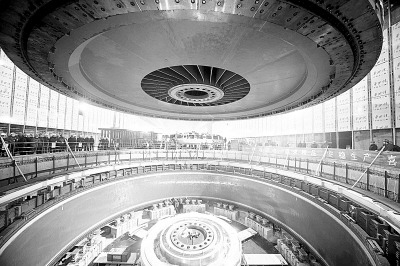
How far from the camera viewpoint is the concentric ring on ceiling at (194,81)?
7863 millimetres

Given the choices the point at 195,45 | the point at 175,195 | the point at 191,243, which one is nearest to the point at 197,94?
the point at 195,45

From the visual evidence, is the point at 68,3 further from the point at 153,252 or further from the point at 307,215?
the point at 307,215

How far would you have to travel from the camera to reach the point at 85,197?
9.53 metres

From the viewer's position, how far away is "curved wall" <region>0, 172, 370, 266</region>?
236 inches

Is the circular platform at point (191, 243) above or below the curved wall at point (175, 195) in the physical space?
below

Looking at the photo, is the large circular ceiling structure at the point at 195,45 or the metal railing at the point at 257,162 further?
the metal railing at the point at 257,162

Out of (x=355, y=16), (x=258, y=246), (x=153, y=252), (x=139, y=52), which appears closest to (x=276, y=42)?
(x=355, y=16)

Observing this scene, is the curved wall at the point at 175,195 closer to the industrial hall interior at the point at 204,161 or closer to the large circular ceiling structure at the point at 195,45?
the industrial hall interior at the point at 204,161

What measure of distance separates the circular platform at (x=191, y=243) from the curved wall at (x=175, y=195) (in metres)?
3.65

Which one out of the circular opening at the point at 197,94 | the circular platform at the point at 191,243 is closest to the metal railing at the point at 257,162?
the circular platform at the point at 191,243

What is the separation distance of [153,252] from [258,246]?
19.8ft

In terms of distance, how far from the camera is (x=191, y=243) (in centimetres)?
805

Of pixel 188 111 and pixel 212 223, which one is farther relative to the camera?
pixel 188 111

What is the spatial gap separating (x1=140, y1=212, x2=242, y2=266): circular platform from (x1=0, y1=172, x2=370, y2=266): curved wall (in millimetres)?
3653
